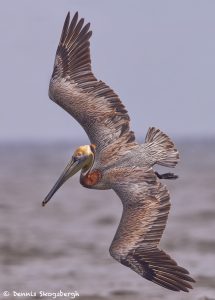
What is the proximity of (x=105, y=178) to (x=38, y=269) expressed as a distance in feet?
26.8

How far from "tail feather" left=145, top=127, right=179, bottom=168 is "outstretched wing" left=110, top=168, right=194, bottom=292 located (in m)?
0.31

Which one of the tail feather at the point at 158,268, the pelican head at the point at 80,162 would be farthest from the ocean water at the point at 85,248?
the tail feather at the point at 158,268

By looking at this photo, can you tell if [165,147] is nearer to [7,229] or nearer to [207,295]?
[207,295]

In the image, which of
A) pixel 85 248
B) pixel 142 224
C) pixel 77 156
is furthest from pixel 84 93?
pixel 85 248

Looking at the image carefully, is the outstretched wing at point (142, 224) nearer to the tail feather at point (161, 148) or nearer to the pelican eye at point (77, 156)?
the tail feather at point (161, 148)

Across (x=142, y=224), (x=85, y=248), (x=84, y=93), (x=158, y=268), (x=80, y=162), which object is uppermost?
(x=84, y=93)

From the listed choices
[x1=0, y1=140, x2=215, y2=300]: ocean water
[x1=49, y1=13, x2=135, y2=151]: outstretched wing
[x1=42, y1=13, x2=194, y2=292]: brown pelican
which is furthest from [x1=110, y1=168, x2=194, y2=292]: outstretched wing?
[x1=0, y1=140, x2=215, y2=300]: ocean water

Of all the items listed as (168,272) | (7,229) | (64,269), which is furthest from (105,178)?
(7,229)

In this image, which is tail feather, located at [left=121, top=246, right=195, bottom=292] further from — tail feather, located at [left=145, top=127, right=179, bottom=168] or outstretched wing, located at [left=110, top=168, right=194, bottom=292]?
tail feather, located at [left=145, top=127, right=179, bottom=168]

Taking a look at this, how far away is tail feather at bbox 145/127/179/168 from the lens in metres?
12.0

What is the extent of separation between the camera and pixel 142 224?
Result: 1161 cm

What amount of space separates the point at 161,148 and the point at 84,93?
1262 mm

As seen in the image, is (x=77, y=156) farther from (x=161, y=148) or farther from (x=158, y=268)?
(x=158, y=268)

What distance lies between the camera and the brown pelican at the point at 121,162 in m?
11.4
